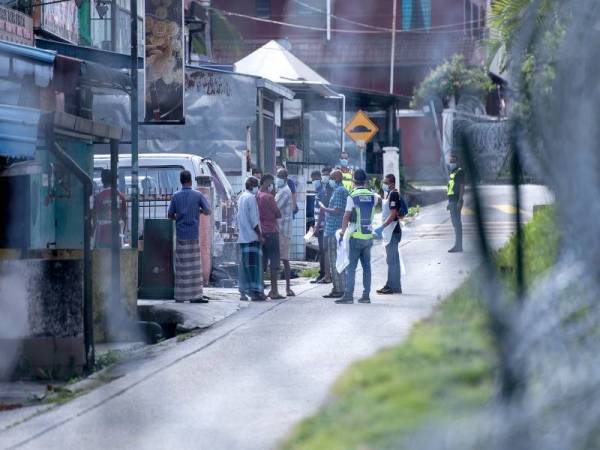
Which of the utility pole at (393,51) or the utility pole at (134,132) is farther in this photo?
the utility pole at (393,51)

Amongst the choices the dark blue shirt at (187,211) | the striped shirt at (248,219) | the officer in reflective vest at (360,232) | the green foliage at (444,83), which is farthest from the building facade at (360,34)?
the dark blue shirt at (187,211)

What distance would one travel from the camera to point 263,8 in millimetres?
31656

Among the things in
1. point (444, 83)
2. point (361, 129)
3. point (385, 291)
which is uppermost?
point (444, 83)

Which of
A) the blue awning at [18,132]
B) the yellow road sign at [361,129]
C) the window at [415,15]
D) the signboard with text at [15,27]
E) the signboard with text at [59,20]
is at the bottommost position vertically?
the blue awning at [18,132]

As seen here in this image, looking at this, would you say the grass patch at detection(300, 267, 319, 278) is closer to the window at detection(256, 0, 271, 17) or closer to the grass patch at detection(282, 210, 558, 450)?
the grass patch at detection(282, 210, 558, 450)

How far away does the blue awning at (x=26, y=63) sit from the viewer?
1177 cm

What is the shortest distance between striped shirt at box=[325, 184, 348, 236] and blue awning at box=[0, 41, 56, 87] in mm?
3792

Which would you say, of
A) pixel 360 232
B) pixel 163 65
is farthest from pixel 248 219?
pixel 163 65

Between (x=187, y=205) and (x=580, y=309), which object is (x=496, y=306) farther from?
(x=187, y=205)

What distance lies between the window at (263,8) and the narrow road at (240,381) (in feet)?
60.7

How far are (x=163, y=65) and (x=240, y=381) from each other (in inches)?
308

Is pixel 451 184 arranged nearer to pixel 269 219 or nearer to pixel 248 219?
pixel 269 219

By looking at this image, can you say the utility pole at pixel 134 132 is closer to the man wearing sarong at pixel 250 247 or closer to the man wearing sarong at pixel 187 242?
the man wearing sarong at pixel 187 242

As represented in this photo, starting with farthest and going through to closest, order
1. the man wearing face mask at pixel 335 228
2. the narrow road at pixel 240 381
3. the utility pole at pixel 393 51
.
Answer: the utility pole at pixel 393 51, the man wearing face mask at pixel 335 228, the narrow road at pixel 240 381
